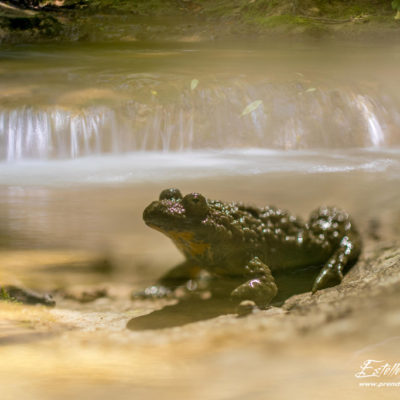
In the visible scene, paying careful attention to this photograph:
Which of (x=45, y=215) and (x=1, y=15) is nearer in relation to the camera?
(x=45, y=215)

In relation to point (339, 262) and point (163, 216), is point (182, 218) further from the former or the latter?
point (339, 262)

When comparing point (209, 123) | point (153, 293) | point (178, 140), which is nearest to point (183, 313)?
point (153, 293)

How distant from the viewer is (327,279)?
8.49ft

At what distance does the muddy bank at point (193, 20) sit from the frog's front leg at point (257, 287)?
10615 mm

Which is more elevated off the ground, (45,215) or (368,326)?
(368,326)

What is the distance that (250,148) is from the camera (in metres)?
6.53

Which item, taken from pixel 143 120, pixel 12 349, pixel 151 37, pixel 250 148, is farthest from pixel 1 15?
pixel 12 349

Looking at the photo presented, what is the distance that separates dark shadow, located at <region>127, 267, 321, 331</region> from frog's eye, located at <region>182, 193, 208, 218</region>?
41cm

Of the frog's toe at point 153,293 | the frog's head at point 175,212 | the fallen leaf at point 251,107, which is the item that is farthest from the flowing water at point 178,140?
the frog's head at point 175,212

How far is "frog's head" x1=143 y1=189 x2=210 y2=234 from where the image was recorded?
7.90 ft

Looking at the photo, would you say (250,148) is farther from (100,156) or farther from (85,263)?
(85,263)

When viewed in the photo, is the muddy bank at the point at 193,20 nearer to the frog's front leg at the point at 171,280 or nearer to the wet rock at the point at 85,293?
the frog's front leg at the point at 171,280

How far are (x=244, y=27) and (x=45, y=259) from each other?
11512 millimetres

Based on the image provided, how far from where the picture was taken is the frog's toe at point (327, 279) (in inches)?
100
